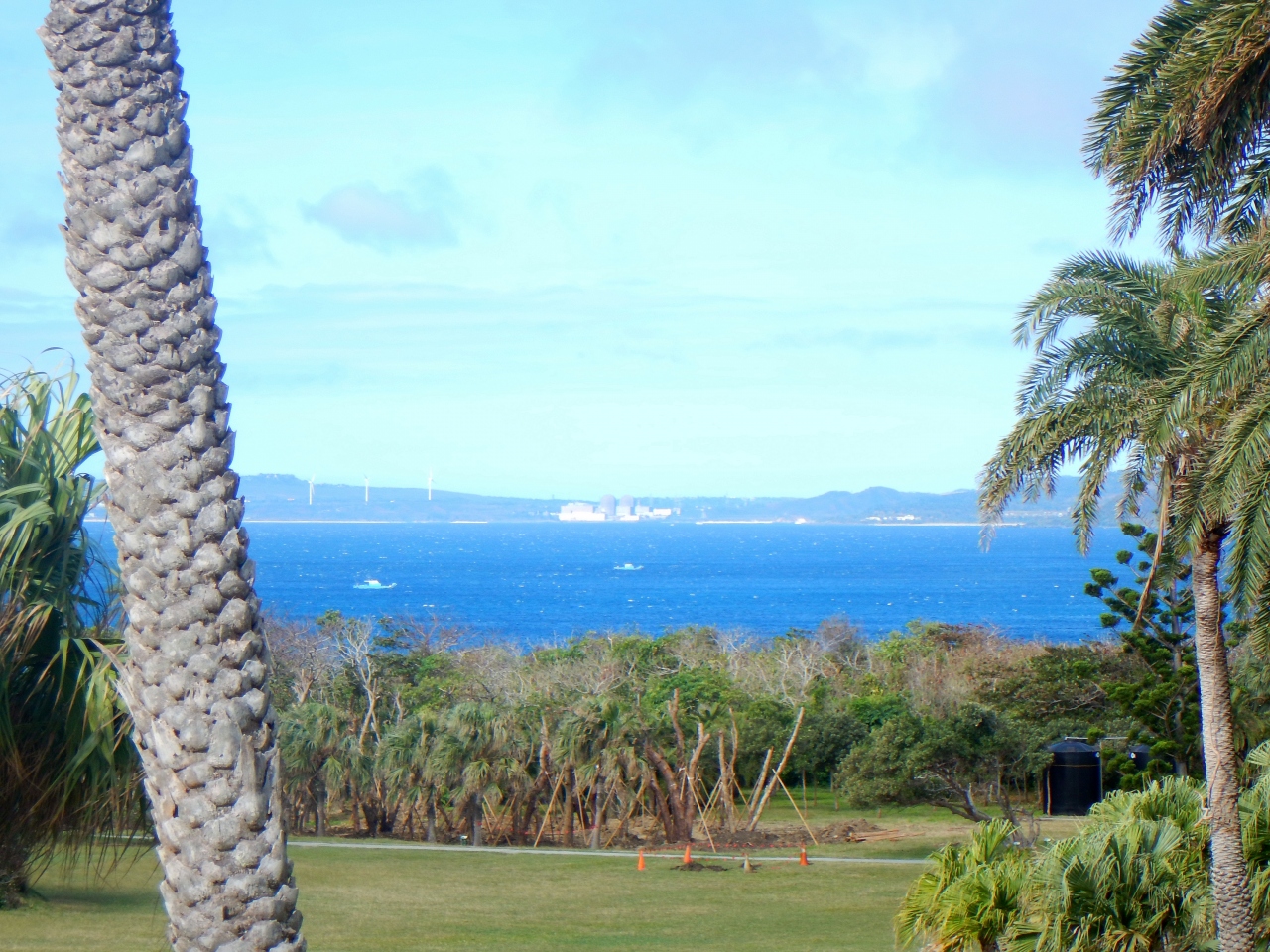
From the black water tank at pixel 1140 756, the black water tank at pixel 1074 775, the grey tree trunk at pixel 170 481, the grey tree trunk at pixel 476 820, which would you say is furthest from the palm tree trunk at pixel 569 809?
the grey tree trunk at pixel 170 481

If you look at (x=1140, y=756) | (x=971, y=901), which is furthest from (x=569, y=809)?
(x=971, y=901)

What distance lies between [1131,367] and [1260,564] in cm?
352

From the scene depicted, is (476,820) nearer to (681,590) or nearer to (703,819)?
(703,819)

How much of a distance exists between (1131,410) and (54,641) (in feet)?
36.0

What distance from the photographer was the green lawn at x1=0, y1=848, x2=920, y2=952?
15.8 metres

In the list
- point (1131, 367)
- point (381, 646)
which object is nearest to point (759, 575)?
point (381, 646)

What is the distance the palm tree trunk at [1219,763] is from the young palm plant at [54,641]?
32.2 ft

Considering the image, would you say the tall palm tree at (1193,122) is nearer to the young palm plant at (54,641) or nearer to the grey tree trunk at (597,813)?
the young palm plant at (54,641)

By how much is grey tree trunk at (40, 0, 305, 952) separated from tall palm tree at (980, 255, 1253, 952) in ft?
34.3

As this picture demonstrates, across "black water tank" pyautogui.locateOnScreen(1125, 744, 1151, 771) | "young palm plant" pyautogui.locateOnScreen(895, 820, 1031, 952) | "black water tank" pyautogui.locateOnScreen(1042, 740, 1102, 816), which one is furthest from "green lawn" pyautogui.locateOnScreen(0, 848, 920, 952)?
"black water tank" pyautogui.locateOnScreen(1125, 744, 1151, 771)

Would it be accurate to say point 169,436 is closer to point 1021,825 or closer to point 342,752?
point 1021,825

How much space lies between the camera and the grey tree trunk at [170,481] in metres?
3.84

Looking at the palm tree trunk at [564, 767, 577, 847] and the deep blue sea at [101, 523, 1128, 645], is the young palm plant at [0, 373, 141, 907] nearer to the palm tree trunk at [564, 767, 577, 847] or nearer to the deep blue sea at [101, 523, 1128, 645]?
the palm tree trunk at [564, 767, 577, 847]

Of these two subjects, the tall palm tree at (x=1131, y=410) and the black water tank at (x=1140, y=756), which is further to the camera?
the black water tank at (x=1140, y=756)
